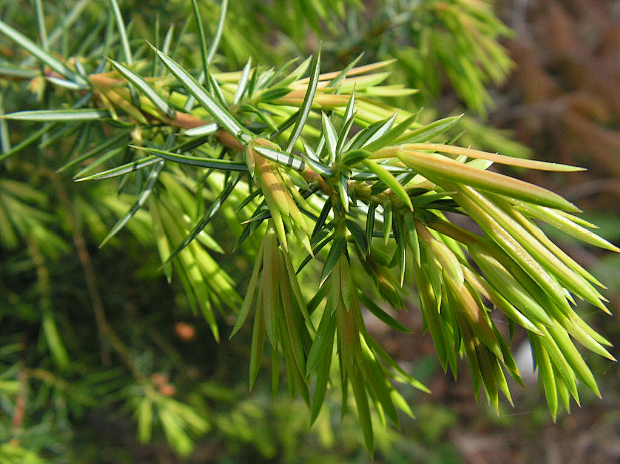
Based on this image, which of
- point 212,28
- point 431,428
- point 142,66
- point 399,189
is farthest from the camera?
point 431,428

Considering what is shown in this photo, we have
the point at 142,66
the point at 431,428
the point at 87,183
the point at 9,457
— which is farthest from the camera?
the point at 431,428

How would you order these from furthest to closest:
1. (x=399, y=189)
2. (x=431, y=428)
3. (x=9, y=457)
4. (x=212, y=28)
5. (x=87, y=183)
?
1. (x=431, y=428)
2. (x=87, y=183)
3. (x=212, y=28)
4. (x=9, y=457)
5. (x=399, y=189)

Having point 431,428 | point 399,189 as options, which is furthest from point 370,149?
point 431,428

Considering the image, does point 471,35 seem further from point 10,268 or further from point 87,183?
point 10,268

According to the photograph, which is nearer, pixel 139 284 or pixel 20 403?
pixel 20 403

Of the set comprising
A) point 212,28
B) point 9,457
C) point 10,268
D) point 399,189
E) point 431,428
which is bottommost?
point 431,428

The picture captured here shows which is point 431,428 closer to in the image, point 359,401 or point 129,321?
point 129,321

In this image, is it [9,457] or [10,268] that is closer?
[9,457]

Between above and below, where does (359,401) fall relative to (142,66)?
below

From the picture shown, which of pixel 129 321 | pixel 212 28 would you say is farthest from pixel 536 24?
pixel 129 321
